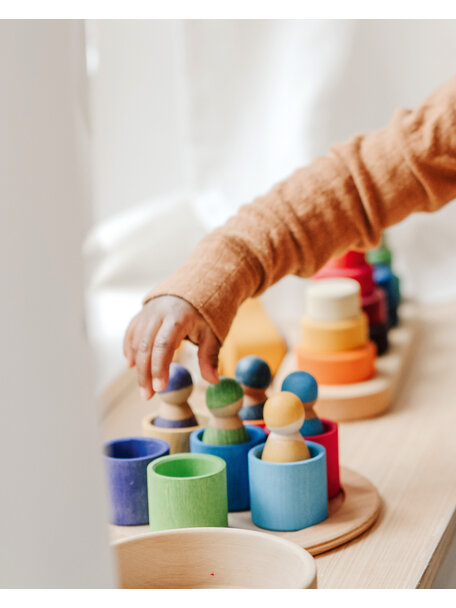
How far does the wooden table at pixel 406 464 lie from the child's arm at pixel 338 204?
0.17 meters

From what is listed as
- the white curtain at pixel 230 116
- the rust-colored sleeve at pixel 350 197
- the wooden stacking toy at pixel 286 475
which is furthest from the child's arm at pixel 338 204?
the white curtain at pixel 230 116

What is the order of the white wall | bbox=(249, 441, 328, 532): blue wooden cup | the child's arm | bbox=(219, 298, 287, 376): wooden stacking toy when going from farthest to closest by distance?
bbox=(219, 298, 287, 376): wooden stacking toy → the child's arm → bbox=(249, 441, 328, 532): blue wooden cup → the white wall

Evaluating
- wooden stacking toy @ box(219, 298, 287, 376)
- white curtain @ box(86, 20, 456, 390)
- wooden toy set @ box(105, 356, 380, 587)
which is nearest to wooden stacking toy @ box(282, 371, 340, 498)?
wooden toy set @ box(105, 356, 380, 587)

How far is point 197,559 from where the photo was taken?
1.70ft

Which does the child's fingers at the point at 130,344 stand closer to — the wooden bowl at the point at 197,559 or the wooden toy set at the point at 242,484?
the wooden toy set at the point at 242,484

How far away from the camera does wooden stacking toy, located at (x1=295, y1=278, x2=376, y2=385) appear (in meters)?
0.87

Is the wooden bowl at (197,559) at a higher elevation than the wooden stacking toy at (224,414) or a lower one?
lower

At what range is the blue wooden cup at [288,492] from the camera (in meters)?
0.60

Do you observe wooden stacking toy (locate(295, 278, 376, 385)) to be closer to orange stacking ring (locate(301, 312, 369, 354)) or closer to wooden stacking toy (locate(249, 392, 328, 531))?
orange stacking ring (locate(301, 312, 369, 354))

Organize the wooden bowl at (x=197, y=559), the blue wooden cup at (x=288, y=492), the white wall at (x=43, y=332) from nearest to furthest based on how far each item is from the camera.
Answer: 1. the white wall at (x=43, y=332)
2. the wooden bowl at (x=197, y=559)
3. the blue wooden cup at (x=288, y=492)

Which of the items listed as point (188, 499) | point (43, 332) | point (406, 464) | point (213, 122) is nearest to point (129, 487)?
point (188, 499)

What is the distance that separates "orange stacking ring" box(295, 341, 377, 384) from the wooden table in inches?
1.8

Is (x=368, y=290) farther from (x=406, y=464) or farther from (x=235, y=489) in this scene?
(x=235, y=489)
